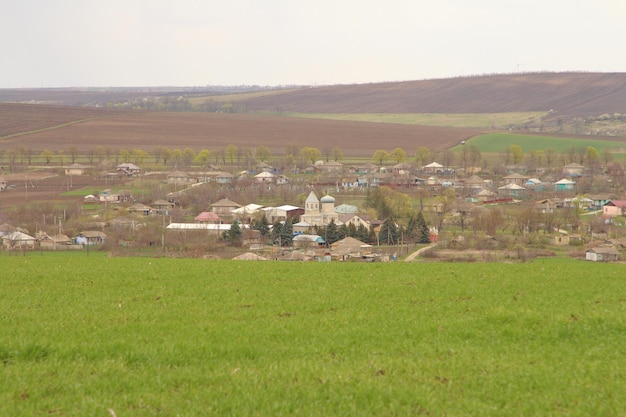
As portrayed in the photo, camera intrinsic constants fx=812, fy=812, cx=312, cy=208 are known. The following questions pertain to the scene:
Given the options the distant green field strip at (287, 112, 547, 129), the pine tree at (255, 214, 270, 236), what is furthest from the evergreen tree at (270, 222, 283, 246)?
the distant green field strip at (287, 112, 547, 129)

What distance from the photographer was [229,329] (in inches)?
320

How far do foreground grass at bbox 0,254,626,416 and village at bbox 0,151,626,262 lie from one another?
14.7 metres

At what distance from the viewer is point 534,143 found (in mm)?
90812

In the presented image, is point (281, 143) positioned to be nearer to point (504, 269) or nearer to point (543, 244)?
point (543, 244)

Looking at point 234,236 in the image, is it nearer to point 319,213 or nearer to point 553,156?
point 319,213

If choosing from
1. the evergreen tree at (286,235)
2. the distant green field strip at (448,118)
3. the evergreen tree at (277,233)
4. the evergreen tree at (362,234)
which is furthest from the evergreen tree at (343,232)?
the distant green field strip at (448,118)

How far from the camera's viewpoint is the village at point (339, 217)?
33.1 m

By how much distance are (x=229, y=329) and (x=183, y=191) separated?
46.9m

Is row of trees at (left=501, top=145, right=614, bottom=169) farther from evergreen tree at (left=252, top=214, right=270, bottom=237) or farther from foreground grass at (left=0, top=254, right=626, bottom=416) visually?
foreground grass at (left=0, top=254, right=626, bottom=416)

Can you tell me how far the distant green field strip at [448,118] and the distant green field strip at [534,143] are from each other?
25.3 metres

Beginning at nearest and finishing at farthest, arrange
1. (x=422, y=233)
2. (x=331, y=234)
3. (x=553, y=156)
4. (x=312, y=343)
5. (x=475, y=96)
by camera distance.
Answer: (x=312, y=343), (x=422, y=233), (x=331, y=234), (x=553, y=156), (x=475, y=96)

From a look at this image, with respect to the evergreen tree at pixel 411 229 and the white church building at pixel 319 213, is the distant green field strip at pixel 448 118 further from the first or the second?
the evergreen tree at pixel 411 229

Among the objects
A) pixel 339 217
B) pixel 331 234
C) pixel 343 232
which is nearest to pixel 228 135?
pixel 339 217

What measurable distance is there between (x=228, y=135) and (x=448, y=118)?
47.0 meters
